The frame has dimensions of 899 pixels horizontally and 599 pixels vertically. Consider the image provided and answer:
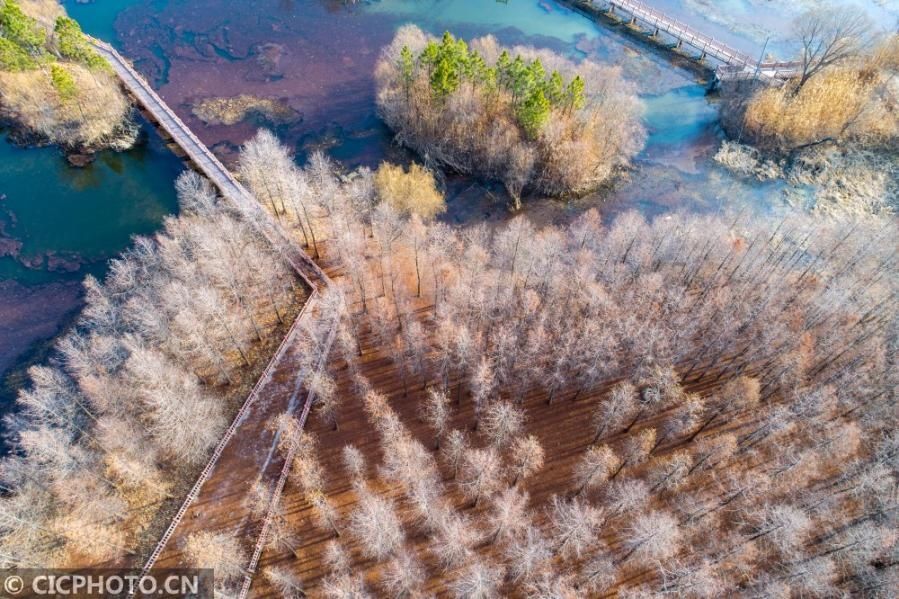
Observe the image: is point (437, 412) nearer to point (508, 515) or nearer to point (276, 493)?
point (508, 515)

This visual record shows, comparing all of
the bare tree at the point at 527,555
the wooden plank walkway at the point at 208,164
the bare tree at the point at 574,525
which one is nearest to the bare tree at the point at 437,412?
the bare tree at the point at 527,555

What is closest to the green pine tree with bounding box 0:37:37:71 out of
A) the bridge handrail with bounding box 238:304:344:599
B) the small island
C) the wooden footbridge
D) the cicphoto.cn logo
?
the small island

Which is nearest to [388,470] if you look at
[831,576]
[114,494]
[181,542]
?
[181,542]

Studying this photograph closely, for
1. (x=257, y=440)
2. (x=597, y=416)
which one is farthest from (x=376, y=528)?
(x=597, y=416)

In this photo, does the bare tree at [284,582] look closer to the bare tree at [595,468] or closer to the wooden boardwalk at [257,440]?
the wooden boardwalk at [257,440]

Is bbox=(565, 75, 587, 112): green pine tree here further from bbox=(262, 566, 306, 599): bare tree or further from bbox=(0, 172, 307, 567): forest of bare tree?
bbox=(262, 566, 306, 599): bare tree

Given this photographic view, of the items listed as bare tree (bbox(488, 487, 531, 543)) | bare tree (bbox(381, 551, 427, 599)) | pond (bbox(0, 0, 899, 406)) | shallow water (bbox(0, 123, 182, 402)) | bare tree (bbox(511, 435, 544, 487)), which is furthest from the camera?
pond (bbox(0, 0, 899, 406))
